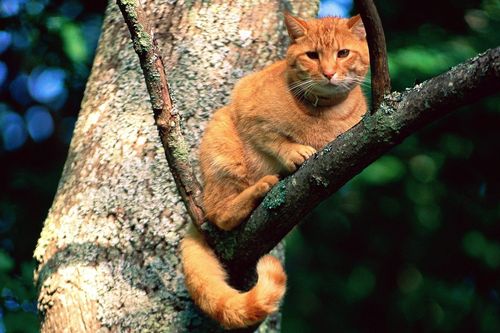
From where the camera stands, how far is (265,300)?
2459 millimetres

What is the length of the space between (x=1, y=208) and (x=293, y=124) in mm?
2708

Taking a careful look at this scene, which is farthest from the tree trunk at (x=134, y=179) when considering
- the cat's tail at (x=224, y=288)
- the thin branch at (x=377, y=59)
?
the thin branch at (x=377, y=59)

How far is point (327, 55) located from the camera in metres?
2.96

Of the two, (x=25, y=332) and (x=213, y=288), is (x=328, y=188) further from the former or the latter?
(x=25, y=332)

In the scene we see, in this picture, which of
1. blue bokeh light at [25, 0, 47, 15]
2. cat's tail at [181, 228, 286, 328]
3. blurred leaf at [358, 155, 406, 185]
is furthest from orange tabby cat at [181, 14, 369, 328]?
blue bokeh light at [25, 0, 47, 15]

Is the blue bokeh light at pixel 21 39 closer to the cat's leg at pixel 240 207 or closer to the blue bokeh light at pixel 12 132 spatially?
the blue bokeh light at pixel 12 132

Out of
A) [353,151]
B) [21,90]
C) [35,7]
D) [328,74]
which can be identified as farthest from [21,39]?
[353,151]

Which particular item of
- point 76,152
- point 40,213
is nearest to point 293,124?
point 76,152

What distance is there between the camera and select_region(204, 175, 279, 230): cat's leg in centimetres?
260

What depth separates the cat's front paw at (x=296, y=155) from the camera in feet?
8.57

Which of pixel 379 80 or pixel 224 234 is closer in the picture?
pixel 379 80

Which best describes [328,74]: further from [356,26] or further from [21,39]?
[21,39]

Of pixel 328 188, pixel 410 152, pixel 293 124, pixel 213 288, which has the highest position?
pixel 328 188

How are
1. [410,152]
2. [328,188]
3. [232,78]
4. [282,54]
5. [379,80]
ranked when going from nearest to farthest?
[379,80]
[328,188]
[232,78]
[282,54]
[410,152]
